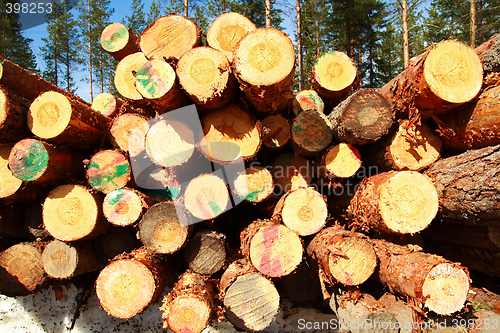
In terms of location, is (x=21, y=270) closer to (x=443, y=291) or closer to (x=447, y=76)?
(x=443, y=291)

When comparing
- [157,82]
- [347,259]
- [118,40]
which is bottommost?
[347,259]

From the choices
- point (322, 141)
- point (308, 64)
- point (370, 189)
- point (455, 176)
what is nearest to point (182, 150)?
point (322, 141)

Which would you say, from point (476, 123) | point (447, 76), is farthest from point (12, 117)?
point (476, 123)

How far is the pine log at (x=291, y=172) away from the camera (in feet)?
10.2

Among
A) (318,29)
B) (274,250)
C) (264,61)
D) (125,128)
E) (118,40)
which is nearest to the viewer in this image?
(264,61)

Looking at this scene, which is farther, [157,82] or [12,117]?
[12,117]

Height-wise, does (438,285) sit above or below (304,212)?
below

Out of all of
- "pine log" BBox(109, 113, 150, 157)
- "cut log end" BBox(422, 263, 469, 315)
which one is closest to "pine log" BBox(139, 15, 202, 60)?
"pine log" BBox(109, 113, 150, 157)

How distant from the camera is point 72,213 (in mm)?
2664

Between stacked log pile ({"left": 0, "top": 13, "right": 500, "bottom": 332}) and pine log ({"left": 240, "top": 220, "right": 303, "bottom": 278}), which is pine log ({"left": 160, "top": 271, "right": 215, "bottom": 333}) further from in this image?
pine log ({"left": 240, "top": 220, "right": 303, "bottom": 278})

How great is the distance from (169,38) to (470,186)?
297 centimetres

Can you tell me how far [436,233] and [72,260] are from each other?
3.89m

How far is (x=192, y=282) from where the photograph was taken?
240 centimetres

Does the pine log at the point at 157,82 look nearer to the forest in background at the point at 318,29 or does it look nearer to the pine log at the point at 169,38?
the pine log at the point at 169,38
